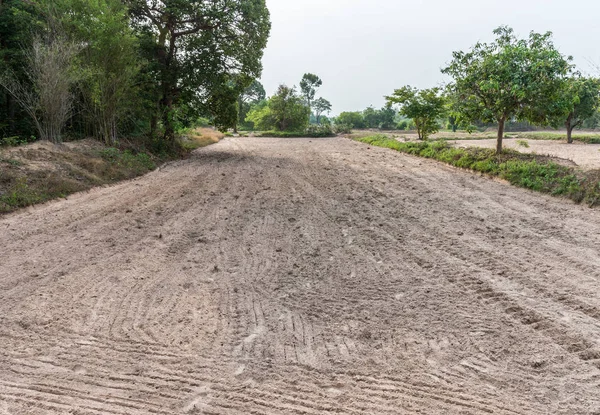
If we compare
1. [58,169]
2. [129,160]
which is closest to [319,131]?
[129,160]

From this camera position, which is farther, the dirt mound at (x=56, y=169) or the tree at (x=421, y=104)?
the tree at (x=421, y=104)

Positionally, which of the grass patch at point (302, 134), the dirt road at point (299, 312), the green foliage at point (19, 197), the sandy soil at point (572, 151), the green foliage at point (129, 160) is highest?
the grass patch at point (302, 134)

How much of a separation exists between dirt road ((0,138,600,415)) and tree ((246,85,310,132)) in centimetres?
4362

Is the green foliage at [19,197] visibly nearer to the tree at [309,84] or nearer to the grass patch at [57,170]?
the grass patch at [57,170]

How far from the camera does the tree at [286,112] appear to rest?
49.7 meters

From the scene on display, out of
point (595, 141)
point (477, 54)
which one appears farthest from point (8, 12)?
point (595, 141)

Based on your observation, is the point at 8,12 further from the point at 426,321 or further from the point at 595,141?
the point at 595,141

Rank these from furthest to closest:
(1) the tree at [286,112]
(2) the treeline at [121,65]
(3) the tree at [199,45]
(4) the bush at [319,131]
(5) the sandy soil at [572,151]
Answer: (1) the tree at [286,112], (4) the bush at [319,131], (3) the tree at [199,45], (5) the sandy soil at [572,151], (2) the treeline at [121,65]

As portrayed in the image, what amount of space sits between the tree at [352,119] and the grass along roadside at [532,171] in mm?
55065

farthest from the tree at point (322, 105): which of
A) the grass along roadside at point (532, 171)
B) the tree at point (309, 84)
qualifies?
the grass along roadside at point (532, 171)

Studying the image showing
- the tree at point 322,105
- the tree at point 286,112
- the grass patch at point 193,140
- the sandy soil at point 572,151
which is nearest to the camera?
the sandy soil at point 572,151

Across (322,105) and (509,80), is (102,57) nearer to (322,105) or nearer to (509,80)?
(509,80)

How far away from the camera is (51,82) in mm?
11188

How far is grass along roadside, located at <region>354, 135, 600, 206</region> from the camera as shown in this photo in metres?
8.56
